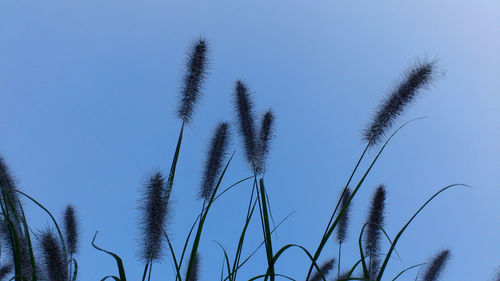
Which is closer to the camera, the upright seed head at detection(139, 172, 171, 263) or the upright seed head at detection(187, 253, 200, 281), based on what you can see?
the upright seed head at detection(139, 172, 171, 263)

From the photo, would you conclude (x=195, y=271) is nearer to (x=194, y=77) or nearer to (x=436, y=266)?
(x=194, y=77)

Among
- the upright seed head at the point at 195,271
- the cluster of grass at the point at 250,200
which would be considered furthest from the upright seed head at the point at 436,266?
the upright seed head at the point at 195,271

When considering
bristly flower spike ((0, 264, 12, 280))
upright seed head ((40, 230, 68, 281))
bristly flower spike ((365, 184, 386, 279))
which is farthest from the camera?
bristly flower spike ((0, 264, 12, 280))

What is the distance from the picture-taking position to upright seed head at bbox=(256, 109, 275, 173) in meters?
3.45

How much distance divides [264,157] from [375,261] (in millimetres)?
1188

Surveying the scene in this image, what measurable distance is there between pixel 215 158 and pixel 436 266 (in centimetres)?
211

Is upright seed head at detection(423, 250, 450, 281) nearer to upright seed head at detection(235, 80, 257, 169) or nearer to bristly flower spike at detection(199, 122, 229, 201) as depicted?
upright seed head at detection(235, 80, 257, 169)

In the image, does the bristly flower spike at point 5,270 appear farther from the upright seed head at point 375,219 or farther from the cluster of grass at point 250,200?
the upright seed head at point 375,219

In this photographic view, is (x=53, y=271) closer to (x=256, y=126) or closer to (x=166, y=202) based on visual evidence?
(x=166, y=202)

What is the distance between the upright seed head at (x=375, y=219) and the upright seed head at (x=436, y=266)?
2.52ft

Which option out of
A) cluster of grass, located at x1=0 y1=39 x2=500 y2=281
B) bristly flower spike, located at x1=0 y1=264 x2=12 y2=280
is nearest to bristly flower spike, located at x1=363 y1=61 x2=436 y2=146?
cluster of grass, located at x1=0 y1=39 x2=500 y2=281

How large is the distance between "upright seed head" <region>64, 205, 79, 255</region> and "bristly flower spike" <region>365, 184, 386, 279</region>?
225 centimetres

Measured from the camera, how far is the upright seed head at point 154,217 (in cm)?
253

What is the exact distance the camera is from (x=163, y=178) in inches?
100
